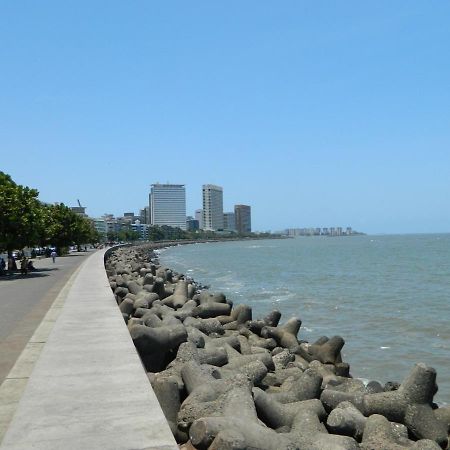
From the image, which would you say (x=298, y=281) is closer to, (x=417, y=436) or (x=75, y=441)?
(x=417, y=436)

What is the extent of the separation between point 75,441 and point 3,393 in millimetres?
1991

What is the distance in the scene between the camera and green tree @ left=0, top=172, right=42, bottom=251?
25047mm

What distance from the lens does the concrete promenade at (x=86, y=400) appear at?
3.48 m

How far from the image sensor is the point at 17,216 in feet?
83.8

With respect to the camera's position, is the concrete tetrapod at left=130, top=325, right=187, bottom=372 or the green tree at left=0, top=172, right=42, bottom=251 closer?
the concrete tetrapod at left=130, top=325, right=187, bottom=372

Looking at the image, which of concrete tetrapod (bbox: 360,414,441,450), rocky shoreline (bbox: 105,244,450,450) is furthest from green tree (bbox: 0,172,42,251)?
concrete tetrapod (bbox: 360,414,441,450)

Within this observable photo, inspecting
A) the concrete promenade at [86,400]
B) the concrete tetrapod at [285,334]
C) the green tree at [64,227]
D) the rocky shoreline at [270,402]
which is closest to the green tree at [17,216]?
the concrete tetrapod at [285,334]

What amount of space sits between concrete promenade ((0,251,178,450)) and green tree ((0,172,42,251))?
1910 centimetres

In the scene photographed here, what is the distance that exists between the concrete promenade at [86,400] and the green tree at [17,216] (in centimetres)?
1910

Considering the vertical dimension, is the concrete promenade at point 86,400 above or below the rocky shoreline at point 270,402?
above

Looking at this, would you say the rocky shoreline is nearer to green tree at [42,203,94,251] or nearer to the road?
the road

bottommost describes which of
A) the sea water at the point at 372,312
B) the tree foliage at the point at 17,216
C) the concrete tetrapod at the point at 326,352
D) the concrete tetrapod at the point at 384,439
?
the sea water at the point at 372,312

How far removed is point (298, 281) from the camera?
108ft

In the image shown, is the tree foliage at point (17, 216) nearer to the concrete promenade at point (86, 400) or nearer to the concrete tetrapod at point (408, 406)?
the concrete promenade at point (86, 400)
